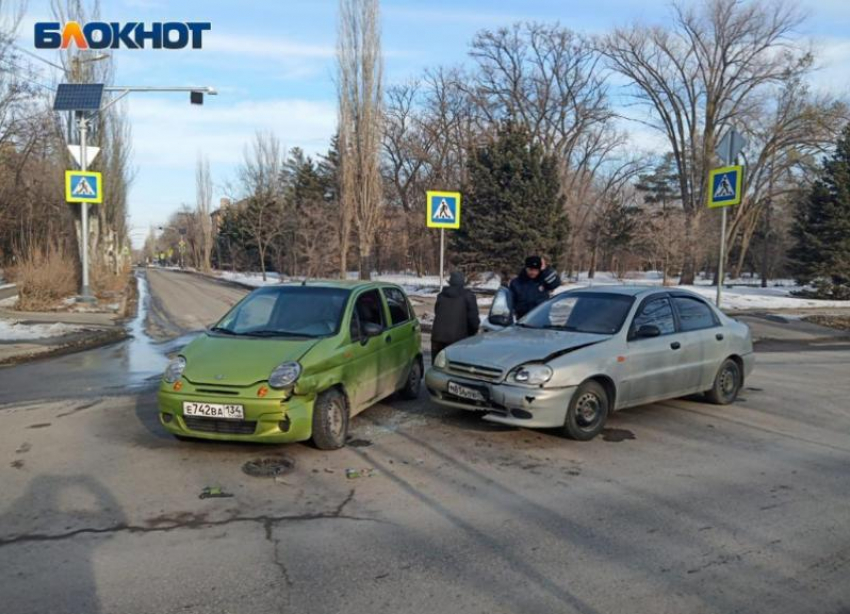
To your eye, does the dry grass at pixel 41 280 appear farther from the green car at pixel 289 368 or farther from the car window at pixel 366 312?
the car window at pixel 366 312

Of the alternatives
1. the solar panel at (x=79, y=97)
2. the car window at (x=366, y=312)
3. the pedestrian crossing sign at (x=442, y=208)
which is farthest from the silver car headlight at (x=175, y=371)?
the solar panel at (x=79, y=97)

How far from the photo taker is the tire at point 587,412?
20.5ft

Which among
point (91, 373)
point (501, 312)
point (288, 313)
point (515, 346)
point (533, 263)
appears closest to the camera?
point (515, 346)

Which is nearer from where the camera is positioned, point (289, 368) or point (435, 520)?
point (435, 520)

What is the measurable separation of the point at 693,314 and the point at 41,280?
1885 cm

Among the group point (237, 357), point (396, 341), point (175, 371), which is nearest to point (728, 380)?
point (396, 341)

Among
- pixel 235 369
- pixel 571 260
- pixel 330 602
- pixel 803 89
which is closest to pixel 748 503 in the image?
pixel 330 602

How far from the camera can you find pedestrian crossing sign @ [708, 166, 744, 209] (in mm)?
13039

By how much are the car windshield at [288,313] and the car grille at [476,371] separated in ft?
4.19

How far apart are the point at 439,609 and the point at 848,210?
3640 centimetres

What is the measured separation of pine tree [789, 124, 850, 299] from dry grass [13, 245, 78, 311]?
103 feet

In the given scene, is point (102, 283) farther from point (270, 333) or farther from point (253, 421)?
point (253, 421)

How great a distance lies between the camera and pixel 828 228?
32.5 metres

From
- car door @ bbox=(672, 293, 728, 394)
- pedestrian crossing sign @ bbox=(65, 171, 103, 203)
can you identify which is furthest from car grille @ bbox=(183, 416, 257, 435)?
pedestrian crossing sign @ bbox=(65, 171, 103, 203)
